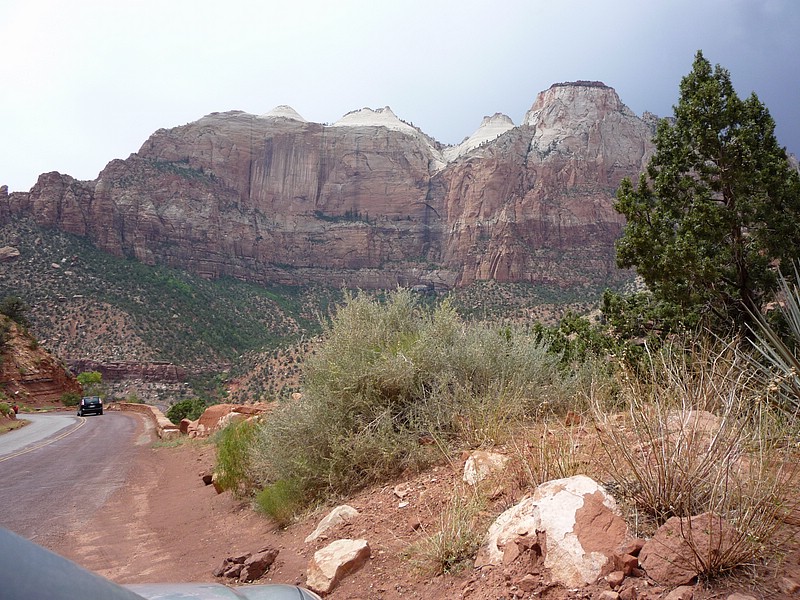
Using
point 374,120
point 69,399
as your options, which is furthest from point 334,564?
point 374,120

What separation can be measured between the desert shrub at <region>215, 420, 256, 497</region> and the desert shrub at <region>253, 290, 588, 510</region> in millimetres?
745

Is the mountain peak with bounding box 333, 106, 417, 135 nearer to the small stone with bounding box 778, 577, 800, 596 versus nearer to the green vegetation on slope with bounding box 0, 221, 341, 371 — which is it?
the green vegetation on slope with bounding box 0, 221, 341, 371

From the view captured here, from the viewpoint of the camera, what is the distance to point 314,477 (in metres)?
6.20

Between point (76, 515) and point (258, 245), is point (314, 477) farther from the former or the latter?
point (258, 245)

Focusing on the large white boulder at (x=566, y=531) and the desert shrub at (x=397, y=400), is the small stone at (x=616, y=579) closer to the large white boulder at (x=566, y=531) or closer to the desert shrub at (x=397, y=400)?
the large white boulder at (x=566, y=531)

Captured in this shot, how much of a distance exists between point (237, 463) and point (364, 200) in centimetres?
11543

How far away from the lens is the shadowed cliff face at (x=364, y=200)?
83.2m

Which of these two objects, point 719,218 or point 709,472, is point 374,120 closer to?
point 719,218

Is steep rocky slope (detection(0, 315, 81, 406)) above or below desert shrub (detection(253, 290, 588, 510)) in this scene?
below

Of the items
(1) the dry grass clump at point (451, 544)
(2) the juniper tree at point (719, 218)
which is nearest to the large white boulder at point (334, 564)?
(1) the dry grass clump at point (451, 544)

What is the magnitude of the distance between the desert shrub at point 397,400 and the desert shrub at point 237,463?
0.74 meters

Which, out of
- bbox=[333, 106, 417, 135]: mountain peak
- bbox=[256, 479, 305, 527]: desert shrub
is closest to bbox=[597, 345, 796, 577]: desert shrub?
bbox=[256, 479, 305, 527]: desert shrub

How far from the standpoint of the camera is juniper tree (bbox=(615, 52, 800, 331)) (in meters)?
10.1

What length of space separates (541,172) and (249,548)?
103 meters
